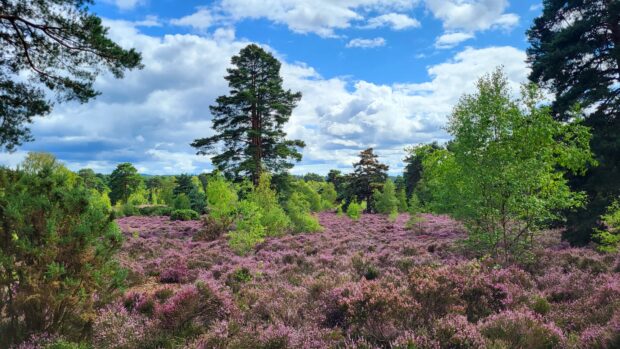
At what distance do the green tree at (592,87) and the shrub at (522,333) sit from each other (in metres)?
11.8

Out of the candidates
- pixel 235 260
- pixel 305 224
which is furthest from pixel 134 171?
pixel 235 260

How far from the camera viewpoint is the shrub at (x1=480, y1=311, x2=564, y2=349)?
5.12 m

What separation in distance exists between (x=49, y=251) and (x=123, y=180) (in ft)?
239

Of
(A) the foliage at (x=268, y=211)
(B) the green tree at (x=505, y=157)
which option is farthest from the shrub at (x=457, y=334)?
(A) the foliage at (x=268, y=211)

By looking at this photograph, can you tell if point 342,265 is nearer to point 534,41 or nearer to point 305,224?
point 305,224

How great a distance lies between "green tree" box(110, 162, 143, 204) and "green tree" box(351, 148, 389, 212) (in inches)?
1745

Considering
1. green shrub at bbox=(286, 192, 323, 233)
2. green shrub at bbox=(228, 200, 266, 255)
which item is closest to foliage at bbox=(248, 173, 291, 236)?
green shrub at bbox=(286, 192, 323, 233)

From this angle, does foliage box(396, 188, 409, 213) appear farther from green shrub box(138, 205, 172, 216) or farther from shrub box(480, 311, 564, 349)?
shrub box(480, 311, 564, 349)

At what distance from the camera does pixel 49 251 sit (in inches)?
205

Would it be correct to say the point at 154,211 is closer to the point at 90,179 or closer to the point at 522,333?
the point at 522,333

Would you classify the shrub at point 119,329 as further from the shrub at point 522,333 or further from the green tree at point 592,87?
the green tree at point 592,87

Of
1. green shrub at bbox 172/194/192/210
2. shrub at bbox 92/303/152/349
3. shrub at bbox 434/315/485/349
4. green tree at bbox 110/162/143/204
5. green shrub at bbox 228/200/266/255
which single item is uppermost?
green tree at bbox 110/162/143/204

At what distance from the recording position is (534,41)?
2214 cm

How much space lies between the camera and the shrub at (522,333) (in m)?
5.12
